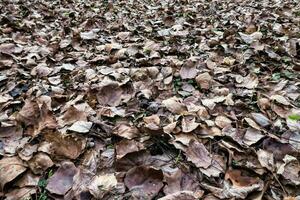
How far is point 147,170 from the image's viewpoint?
145 centimetres

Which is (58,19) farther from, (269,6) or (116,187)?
(116,187)

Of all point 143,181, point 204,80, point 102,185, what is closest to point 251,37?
point 204,80

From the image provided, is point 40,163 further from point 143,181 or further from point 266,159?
point 266,159

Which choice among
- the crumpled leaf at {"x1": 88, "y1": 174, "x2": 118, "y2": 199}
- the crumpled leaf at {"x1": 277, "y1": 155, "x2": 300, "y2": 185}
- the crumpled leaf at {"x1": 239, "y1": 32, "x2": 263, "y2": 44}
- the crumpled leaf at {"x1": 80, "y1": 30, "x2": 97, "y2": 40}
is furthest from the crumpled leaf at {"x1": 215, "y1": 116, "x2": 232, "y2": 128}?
the crumpled leaf at {"x1": 80, "y1": 30, "x2": 97, "y2": 40}

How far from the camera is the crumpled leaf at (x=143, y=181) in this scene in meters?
1.41

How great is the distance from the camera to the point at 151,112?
194cm

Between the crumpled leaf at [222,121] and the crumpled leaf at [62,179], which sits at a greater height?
the crumpled leaf at [62,179]

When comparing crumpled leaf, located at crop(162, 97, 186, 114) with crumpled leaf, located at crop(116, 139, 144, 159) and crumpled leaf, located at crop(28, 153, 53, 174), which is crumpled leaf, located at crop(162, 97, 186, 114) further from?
crumpled leaf, located at crop(28, 153, 53, 174)

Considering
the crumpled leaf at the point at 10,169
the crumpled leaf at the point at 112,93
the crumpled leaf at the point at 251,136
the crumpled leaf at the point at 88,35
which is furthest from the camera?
the crumpled leaf at the point at 88,35

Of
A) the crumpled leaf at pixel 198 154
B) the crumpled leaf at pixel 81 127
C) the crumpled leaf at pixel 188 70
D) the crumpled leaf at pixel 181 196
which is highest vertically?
the crumpled leaf at pixel 181 196

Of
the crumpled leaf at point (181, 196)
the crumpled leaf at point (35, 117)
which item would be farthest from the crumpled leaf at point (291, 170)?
the crumpled leaf at point (35, 117)

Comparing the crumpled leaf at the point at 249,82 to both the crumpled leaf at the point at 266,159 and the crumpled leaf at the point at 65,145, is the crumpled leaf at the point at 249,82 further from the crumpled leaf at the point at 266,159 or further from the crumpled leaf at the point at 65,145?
the crumpled leaf at the point at 65,145

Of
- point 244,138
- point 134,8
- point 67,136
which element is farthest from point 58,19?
point 244,138

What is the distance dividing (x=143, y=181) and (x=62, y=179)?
351 millimetres
